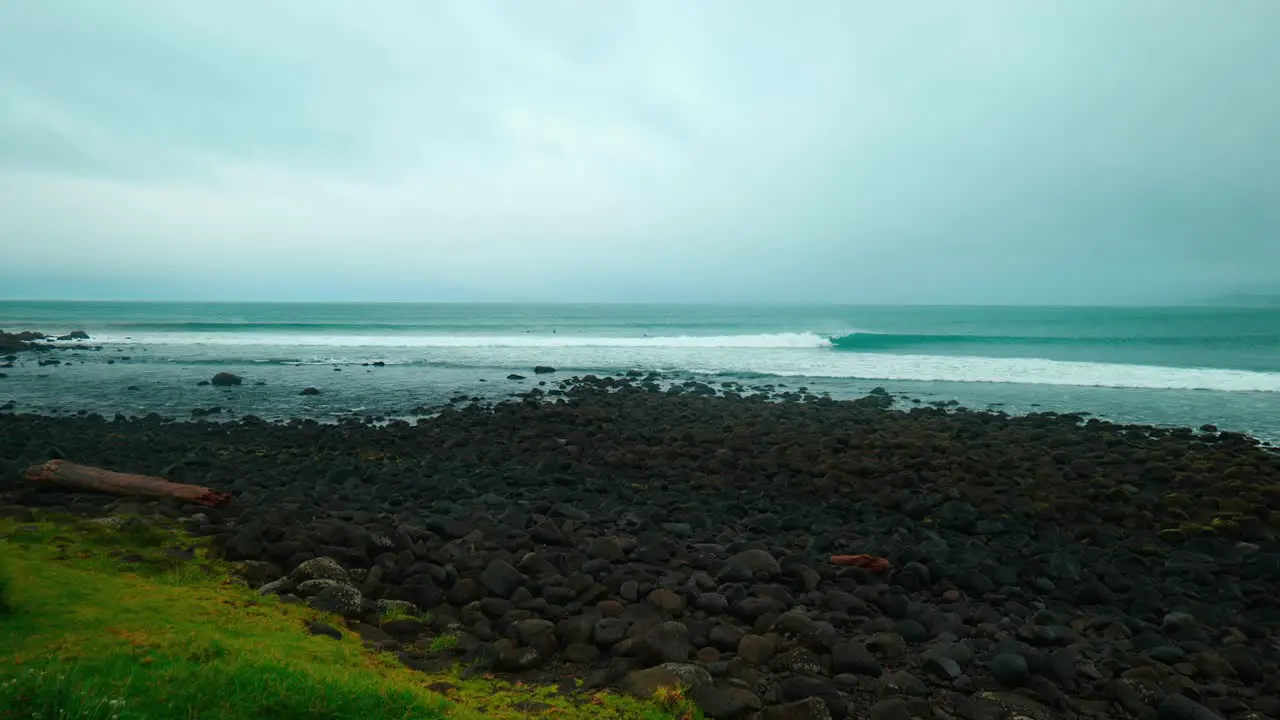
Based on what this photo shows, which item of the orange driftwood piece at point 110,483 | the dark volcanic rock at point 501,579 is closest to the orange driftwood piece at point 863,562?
the dark volcanic rock at point 501,579

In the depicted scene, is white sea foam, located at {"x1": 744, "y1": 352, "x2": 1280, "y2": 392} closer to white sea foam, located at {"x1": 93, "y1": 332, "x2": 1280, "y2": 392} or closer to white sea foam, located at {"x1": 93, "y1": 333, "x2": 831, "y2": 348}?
white sea foam, located at {"x1": 93, "y1": 332, "x2": 1280, "y2": 392}

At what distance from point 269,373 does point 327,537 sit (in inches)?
938

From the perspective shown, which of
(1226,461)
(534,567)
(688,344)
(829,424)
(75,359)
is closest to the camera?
(534,567)

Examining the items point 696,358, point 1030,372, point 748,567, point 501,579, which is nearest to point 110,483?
point 501,579

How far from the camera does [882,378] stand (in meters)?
26.6

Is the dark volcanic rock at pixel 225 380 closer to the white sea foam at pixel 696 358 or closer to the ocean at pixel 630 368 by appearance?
the ocean at pixel 630 368

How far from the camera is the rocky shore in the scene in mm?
4473

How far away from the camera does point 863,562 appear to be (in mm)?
6691

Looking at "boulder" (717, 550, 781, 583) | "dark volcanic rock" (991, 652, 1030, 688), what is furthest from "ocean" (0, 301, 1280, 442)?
"dark volcanic rock" (991, 652, 1030, 688)

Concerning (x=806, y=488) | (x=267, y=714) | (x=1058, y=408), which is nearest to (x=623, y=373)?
(x=1058, y=408)

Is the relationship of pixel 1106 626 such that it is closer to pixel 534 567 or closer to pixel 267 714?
pixel 534 567

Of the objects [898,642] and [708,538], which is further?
[708,538]

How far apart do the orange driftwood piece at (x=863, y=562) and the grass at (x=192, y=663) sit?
3406 millimetres

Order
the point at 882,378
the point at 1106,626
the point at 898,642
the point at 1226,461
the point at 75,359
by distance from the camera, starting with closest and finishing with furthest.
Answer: the point at 898,642, the point at 1106,626, the point at 1226,461, the point at 882,378, the point at 75,359
